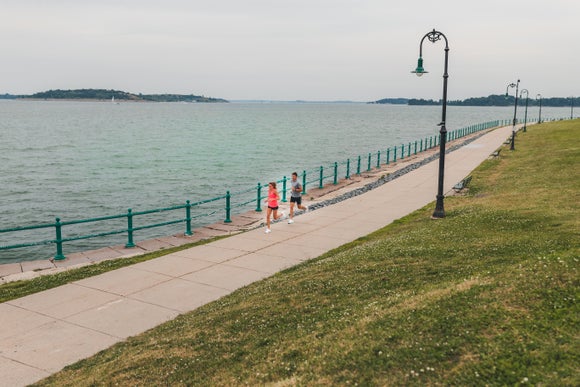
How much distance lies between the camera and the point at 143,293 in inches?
419

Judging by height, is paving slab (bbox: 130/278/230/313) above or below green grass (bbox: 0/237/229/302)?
above

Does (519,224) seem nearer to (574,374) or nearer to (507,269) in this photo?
(507,269)

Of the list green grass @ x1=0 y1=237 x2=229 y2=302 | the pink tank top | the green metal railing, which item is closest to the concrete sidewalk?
green grass @ x1=0 y1=237 x2=229 y2=302

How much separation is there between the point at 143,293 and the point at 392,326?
235 inches

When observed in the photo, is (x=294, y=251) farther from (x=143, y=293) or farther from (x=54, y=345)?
(x=54, y=345)

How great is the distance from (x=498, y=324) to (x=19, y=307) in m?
8.73

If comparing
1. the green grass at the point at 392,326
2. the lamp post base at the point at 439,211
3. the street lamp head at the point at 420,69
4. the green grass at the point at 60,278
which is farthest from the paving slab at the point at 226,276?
the street lamp head at the point at 420,69

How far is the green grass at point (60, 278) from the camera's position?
35.3 ft

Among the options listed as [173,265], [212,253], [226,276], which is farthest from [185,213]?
[226,276]

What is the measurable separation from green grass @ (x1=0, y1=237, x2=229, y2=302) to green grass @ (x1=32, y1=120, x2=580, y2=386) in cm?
382

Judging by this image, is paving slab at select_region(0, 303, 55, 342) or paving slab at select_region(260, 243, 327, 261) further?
paving slab at select_region(260, 243, 327, 261)

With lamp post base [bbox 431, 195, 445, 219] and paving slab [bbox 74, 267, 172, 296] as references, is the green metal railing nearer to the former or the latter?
paving slab [bbox 74, 267, 172, 296]

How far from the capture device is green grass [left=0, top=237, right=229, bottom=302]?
10.8m

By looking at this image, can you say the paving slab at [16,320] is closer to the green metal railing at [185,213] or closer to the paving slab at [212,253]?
the green metal railing at [185,213]
